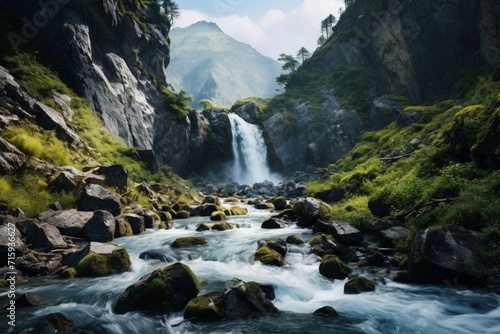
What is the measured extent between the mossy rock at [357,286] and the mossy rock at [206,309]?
380 cm

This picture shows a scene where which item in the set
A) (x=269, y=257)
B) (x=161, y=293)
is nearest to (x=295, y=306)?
(x=269, y=257)

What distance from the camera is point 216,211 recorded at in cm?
2298

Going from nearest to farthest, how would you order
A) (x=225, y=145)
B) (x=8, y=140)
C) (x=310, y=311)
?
(x=310, y=311) < (x=8, y=140) < (x=225, y=145)

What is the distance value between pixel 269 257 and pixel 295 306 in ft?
10.9

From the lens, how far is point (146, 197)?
72.4 feet

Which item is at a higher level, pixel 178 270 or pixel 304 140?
pixel 304 140

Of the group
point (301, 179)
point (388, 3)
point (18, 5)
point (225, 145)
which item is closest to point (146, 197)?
point (18, 5)

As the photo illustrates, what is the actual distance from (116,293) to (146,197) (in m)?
13.8

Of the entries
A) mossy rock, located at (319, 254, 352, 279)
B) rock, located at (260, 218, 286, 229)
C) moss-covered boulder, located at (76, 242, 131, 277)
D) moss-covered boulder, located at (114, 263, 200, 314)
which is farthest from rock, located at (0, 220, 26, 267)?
rock, located at (260, 218, 286, 229)

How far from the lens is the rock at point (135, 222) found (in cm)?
1620

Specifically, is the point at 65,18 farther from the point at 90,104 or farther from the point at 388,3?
the point at 388,3

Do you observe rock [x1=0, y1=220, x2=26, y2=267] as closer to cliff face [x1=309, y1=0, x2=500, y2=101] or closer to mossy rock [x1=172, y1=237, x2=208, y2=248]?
mossy rock [x1=172, y1=237, x2=208, y2=248]

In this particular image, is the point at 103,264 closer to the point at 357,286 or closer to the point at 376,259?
the point at 357,286
